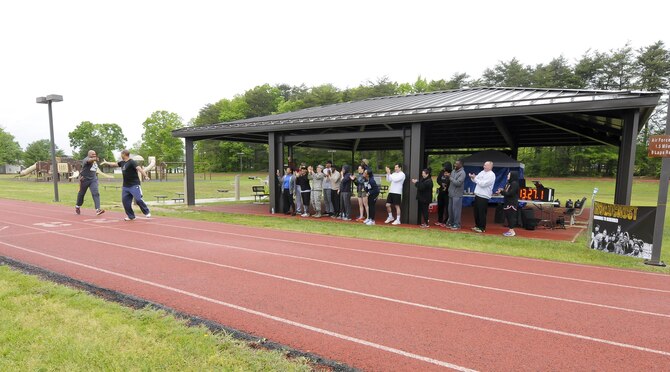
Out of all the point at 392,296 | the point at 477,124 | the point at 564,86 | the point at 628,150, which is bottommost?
the point at 392,296

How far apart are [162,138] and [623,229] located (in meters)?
71.6

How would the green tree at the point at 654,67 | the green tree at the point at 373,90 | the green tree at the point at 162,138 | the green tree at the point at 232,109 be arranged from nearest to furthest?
1. the green tree at the point at 654,67
2. the green tree at the point at 373,90
3. the green tree at the point at 232,109
4. the green tree at the point at 162,138

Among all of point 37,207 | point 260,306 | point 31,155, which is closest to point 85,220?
point 37,207

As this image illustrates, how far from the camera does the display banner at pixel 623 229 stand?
671 centimetres

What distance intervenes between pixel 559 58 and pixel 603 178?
1474 centimetres

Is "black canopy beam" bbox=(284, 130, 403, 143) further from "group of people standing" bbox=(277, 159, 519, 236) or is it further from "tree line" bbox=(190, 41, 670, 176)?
"tree line" bbox=(190, 41, 670, 176)

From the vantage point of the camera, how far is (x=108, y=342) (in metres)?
3.27

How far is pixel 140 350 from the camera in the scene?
10.3ft

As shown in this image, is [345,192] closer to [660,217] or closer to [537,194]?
[537,194]

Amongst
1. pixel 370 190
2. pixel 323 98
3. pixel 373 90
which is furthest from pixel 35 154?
pixel 370 190

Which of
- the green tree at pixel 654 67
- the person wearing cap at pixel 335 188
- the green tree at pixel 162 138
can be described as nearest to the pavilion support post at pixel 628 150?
the person wearing cap at pixel 335 188

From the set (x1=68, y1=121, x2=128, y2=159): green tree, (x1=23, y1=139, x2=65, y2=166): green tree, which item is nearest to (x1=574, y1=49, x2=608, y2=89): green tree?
(x1=68, y1=121, x2=128, y2=159): green tree

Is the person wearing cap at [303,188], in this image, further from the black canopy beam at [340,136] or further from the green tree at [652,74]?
the green tree at [652,74]

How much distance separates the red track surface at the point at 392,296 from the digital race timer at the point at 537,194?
4741 mm
